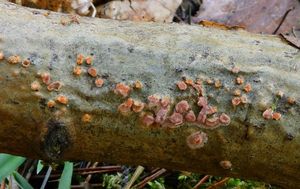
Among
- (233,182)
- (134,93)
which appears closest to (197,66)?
(134,93)

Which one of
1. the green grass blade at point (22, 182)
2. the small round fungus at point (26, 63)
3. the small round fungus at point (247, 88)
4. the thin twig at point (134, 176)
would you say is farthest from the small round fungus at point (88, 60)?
the thin twig at point (134, 176)

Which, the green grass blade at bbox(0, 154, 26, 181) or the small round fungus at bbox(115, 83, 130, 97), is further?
the green grass blade at bbox(0, 154, 26, 181)

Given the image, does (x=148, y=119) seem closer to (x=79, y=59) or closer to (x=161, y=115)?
(x=161, y=115)

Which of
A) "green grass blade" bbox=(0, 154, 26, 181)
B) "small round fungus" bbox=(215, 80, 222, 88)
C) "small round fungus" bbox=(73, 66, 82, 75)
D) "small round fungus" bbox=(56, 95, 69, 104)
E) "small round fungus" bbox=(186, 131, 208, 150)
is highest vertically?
"small round fungus" bbox=(215, 80, 222, 88)

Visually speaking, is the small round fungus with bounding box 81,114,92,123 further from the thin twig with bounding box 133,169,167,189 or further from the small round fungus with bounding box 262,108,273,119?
the thin twig with bounding box 133,169,167,189

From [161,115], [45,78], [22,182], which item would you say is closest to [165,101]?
[161,115]

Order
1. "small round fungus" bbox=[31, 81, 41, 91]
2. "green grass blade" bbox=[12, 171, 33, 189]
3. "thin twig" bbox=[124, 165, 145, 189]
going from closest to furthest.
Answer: "small round fungus" bbox=[31, 81, 41, 91] < "green grass blade" bbox=[12, 171, 33, 189] < "thin twig" bbox=[124, 165, 145, 189]

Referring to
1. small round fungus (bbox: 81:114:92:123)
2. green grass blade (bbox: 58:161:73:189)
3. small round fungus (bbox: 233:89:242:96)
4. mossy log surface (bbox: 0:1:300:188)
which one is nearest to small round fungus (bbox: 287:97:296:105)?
mossy log surface (bbox: 0:1:300:188)

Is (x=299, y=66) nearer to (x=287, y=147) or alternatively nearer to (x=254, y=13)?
(x=287, y=147)
